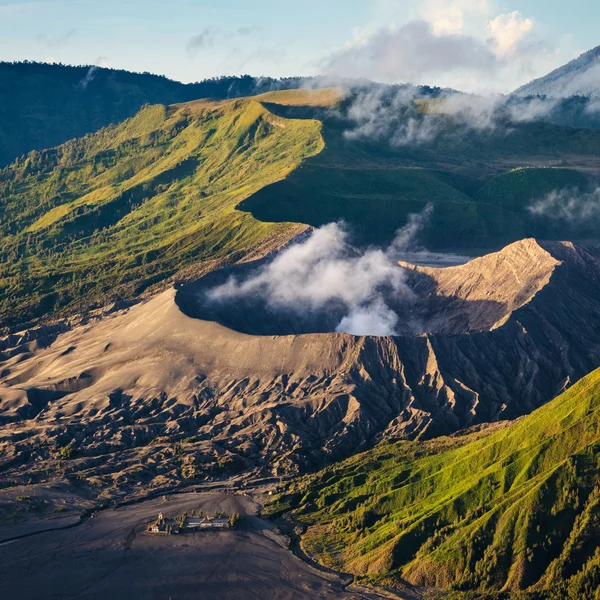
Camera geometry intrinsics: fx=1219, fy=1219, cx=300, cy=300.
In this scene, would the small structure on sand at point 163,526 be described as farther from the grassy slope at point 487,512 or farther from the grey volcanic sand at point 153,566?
the grassy slope at point 487,512

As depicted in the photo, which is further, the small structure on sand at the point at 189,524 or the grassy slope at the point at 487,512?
the small structure on sand at the point at 189,524

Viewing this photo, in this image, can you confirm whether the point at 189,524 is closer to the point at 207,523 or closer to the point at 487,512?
the point at 207,523

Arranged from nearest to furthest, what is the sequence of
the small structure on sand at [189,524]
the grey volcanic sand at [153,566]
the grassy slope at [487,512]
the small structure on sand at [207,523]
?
the grassy slope at [487,512] < the grey volcanic sand at [153,566] < the small structure on sand at [189,524] < the small structure on sand at [207,523]

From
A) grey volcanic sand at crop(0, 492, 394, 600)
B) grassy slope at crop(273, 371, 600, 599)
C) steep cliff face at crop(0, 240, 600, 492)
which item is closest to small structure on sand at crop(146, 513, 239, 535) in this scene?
grey volcanic sand at crop(0, 492, 394, 600)

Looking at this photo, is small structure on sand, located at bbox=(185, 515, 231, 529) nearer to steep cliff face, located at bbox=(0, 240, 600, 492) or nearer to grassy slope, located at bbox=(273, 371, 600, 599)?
grassy slope, located at bbox=(273, 371, 600, 599)

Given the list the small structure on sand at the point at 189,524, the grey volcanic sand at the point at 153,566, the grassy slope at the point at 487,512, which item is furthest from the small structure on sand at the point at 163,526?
the grassy slope at the point at 487,512

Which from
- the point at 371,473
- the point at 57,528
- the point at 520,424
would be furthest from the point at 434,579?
the point at 57,528

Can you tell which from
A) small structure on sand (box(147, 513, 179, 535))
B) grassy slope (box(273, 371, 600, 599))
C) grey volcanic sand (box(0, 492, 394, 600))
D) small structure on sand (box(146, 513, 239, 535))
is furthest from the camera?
small structure on sand (box(146, 513, 239, 535))
